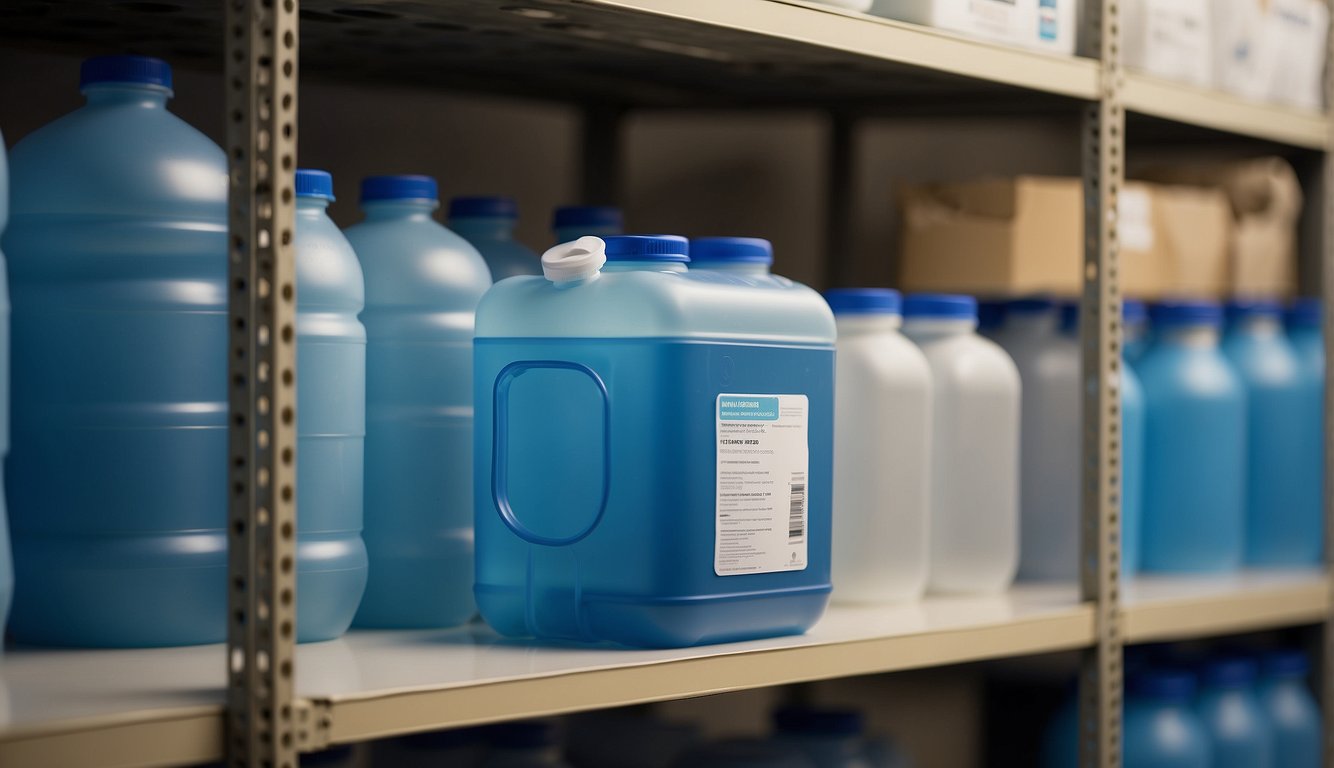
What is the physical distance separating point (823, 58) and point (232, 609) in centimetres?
90

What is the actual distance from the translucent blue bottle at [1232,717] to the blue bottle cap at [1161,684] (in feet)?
0.26

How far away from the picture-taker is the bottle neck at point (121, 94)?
1.31 m

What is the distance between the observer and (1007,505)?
5.98ft

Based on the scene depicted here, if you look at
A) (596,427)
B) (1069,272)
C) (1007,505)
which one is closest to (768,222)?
(1069,272)

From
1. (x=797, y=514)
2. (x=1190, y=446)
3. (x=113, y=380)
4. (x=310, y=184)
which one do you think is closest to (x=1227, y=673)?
(x=1190, y=446)

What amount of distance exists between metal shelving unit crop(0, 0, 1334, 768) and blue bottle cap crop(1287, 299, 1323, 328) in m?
0.03

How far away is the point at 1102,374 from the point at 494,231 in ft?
2.34

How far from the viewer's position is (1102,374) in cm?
178

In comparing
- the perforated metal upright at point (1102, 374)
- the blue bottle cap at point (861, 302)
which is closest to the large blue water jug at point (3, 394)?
the blue bottle cap at point (861, 302)

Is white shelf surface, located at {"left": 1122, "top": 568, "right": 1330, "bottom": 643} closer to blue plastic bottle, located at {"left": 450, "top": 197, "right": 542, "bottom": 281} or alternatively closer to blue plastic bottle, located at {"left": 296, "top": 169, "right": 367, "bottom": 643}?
blue plastic bottle, located at {"left": 450, "top": 197, "right": 542, "bottom": 281}

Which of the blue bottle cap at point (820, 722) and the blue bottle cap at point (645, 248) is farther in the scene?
the blue bottle cap at point (820, 722)

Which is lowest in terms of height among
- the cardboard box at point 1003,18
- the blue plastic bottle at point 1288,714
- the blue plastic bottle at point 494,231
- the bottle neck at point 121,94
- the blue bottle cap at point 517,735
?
the blue plastic bottle at point 1288,714

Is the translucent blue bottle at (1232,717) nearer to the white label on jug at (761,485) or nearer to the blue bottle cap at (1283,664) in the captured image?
the blue bottle cap at (1283,664)

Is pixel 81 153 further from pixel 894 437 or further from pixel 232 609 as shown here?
pixel 894 437
